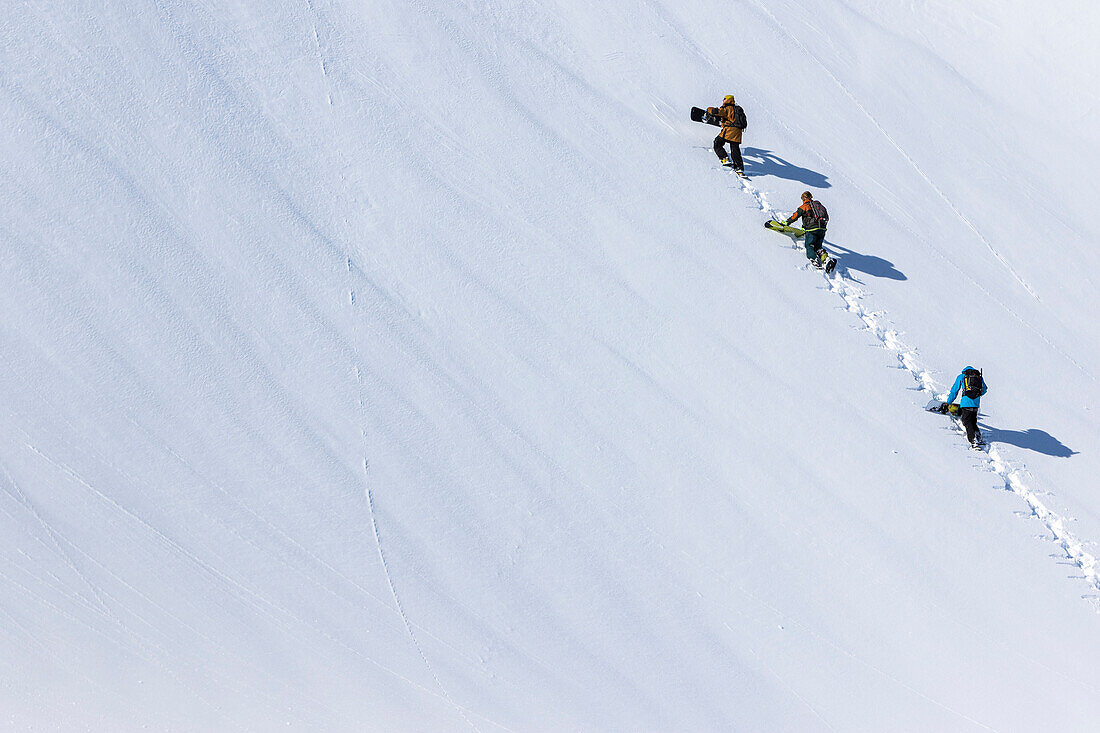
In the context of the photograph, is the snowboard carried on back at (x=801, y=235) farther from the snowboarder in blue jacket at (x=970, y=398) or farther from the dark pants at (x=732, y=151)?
the snowboarder in blue jacket at (x=970, y=398)

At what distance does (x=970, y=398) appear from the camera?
8883 mm

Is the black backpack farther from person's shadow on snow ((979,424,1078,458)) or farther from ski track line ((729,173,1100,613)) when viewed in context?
person's shadow on snow ((979,424,1078,458))

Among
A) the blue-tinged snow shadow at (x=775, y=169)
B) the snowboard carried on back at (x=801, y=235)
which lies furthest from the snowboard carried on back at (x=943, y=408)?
the blue-tinged snow shadow at (x=775, y=169)

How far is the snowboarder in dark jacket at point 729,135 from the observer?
1047cm

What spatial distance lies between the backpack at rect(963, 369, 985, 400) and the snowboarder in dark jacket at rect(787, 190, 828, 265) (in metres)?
2.06

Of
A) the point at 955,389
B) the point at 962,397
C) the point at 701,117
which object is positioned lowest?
the point at 962,397

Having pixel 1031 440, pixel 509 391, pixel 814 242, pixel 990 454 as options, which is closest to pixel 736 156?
pixel 814 242

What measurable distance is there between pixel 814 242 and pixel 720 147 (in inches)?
64.8

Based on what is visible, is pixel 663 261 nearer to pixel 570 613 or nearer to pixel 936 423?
pixel 936 423

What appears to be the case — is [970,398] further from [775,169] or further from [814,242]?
[775,169]

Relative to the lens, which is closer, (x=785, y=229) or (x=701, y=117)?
(x=785, y=229)

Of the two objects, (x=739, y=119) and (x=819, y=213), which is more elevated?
(x=739, y=119)

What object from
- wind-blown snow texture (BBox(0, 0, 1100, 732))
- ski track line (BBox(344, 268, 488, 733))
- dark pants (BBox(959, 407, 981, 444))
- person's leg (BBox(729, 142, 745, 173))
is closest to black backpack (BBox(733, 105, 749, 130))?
person's leg (BBox(729, 142, 745, 173))

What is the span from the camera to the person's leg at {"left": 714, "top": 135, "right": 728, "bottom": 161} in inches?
420
